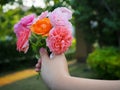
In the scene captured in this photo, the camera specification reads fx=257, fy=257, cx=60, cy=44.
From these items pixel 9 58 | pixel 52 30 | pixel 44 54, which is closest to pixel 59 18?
pixel 52 30

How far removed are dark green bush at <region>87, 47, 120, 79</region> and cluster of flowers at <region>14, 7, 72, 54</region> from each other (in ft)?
18.8

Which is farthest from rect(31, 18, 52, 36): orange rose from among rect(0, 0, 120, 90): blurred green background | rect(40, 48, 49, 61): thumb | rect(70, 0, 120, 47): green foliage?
rect(70, 0, 120, 47): green foliage

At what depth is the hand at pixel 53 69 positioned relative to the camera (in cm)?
167

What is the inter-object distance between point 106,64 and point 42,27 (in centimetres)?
591

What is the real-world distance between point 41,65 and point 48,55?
0.30 ft

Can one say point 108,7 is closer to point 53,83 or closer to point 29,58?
point 29,58

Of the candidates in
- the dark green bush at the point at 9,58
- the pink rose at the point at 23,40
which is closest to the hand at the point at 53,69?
the pink rose at the point at 23,40

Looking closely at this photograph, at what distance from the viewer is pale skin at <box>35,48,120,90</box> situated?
5.23 ft

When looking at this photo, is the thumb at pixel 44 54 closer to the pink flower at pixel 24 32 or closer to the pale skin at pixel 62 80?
the pale skin at pixel 62 80

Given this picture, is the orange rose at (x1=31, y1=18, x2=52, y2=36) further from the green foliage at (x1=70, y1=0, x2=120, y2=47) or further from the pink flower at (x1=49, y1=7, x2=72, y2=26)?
the green foliage at (x1=70, y1=0, x2=120, y2=47)

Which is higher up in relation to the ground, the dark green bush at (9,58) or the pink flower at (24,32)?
the pink flower at (24,32)

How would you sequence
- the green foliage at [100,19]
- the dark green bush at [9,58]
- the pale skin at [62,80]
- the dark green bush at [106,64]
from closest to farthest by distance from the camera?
1. the pale skin at [62,80]
2. the dark green bush at [106,64]
3. the green foliage at [100,19]
4. the dark green bush at [9,58]

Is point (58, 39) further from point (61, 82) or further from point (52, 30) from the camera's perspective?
point (61, 82)

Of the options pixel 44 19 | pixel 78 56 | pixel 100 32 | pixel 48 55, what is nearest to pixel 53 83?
pixel 48 55
